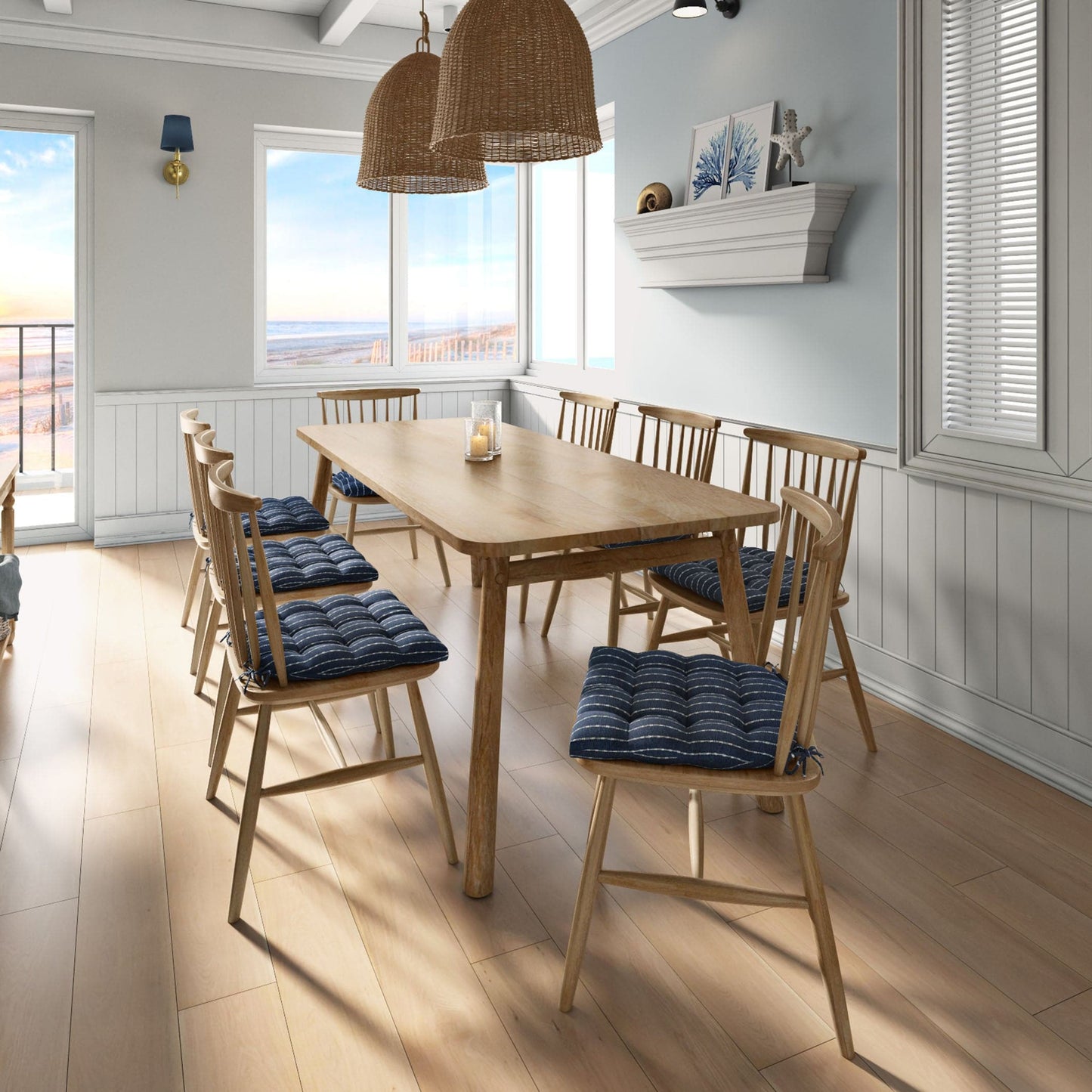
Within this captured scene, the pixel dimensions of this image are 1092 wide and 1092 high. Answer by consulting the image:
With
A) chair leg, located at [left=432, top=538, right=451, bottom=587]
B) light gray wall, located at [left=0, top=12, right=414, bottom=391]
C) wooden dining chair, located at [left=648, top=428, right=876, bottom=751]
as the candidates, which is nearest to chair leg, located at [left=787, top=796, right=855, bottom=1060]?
wooden dining chair, located at [left=648, top=428, right=876, bottom=751]

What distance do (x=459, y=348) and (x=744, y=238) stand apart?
2.77 m

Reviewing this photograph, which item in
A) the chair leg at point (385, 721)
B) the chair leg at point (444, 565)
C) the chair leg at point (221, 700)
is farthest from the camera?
the chair leg at point (444, 565)

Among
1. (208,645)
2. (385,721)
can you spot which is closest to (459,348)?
(208,645)

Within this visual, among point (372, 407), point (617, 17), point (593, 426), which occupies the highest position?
point (617, 17)

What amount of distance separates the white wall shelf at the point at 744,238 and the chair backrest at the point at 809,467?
643 mm

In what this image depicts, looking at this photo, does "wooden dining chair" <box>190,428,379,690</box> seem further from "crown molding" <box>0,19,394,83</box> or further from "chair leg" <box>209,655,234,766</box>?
"crown molding" <box>0,19,394,83</box>

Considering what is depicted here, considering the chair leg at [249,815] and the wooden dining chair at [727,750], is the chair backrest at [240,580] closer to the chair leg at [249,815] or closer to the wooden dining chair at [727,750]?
the chair leg at [249,815]

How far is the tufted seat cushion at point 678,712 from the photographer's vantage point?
1.61 meters

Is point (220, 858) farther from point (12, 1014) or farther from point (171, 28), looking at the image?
point (171, 28)

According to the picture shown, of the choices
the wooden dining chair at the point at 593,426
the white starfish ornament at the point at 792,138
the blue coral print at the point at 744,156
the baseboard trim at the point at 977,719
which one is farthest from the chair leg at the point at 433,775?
the blue coral print at the point at 744,156

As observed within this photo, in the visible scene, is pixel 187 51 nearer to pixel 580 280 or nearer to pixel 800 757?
pixel 580 280

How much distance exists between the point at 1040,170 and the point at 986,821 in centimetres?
161

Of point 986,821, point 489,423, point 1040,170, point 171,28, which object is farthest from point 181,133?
point 986,821

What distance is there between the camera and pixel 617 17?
176 inches
